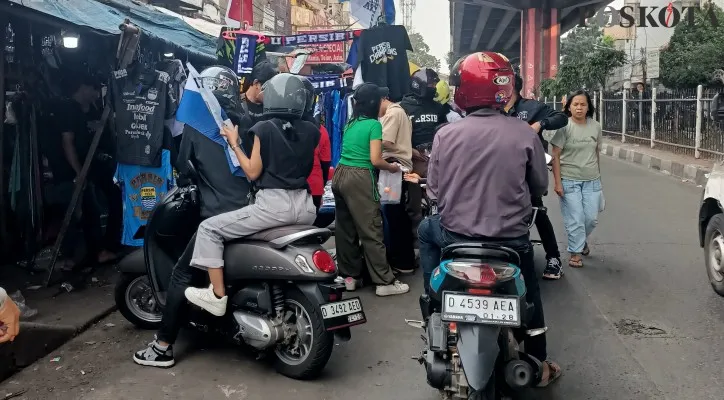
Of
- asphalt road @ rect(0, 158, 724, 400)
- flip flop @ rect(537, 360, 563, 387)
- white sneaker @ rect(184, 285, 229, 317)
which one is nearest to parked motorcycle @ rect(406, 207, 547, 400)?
flip flop @ rect(537, 360, 563, 387)

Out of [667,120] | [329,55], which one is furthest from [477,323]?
[667,120]

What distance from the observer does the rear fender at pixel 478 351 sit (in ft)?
9.19

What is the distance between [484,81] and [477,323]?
1.10 metres

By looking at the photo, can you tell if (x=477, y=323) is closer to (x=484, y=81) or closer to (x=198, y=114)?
(x=484, y=81)

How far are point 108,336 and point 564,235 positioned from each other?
5018 mm

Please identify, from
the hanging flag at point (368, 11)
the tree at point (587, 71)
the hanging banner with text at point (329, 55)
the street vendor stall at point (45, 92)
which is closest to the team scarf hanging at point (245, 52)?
the street vendor stall at point (45, 92)

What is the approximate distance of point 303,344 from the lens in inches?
152

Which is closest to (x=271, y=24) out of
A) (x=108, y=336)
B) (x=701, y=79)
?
(x=701, y=79)

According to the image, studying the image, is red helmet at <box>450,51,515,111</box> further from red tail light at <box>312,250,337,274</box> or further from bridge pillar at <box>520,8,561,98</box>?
bridge pillar at <box>520,8,561,98</box>

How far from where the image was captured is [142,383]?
3.86 meters

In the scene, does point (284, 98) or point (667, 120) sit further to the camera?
point (667, 120)

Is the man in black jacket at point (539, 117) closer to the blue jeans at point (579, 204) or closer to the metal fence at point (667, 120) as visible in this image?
the blue jeans at point (579, 204)

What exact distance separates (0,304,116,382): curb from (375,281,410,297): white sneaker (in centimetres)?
221

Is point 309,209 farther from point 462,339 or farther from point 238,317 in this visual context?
point 462,339
